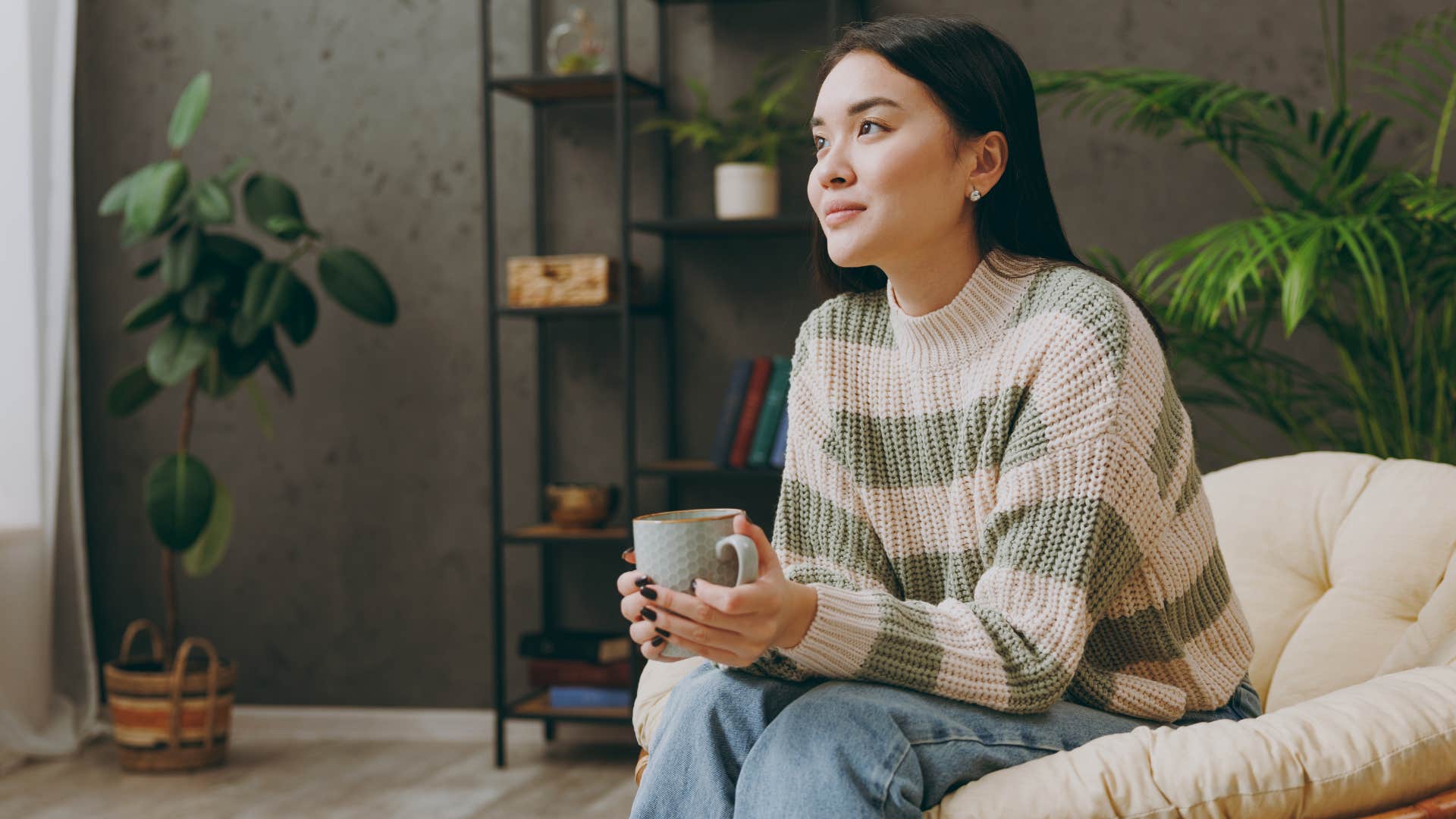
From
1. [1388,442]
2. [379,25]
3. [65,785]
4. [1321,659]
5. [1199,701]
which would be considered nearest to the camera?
[1199,701]

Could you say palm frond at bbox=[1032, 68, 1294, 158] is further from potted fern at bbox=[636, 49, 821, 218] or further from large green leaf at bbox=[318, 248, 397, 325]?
large green leaf at bbox=[318, 248, 397, 325]

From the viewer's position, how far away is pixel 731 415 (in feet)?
9.51

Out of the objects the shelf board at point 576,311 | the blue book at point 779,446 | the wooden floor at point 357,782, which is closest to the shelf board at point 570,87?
the shelf board at point 576,311

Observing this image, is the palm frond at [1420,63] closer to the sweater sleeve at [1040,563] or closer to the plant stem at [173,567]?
the sweater sleeve at [1040,563]

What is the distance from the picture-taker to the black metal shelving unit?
2.88 metres

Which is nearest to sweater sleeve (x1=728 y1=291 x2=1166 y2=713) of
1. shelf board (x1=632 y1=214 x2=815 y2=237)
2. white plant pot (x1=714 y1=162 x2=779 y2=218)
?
shelf board (x1=632 y1=214 x2=815 y2=237)

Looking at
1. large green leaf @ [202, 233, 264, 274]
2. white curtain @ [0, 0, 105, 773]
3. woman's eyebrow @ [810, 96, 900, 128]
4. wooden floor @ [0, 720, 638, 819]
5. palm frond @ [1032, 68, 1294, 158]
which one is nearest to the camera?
woman's eyebrow @ [810, 96, 900, 128]

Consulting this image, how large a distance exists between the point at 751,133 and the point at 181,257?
4.04 ft

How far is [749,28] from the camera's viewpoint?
3.09m

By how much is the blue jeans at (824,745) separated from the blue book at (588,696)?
1819 millimetres

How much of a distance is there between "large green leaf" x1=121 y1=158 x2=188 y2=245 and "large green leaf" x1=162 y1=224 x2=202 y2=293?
47 millimetres

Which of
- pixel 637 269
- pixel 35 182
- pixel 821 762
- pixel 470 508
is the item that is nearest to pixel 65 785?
pixel 470 508

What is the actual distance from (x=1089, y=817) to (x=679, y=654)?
1.15 ft

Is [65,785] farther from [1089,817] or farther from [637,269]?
[1089,817]
